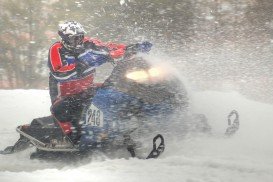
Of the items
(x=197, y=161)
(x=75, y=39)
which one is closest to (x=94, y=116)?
(x=75, y=39)

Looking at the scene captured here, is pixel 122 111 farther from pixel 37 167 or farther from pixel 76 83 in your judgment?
pixel 37 167

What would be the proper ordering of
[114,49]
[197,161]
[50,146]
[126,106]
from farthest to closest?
1. [114,49]
2. [50,146]
3. [126,106]
4. [197,161]

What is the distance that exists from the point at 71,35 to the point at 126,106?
1.25 meters

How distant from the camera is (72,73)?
6199 mm

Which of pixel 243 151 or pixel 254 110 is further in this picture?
pixel 254 110

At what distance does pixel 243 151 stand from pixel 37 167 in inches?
101

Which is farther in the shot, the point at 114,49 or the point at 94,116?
the point at 114,49

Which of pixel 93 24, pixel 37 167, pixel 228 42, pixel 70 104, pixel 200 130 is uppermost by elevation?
pixel 93 24

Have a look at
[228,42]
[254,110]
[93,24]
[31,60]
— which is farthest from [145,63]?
[31,60]

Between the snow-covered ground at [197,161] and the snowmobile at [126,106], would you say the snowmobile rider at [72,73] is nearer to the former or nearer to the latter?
the snowmobile at [126,106]

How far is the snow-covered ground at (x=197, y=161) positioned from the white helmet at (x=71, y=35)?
153 centimetres

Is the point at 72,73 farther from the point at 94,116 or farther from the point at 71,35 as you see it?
the point at 94,116

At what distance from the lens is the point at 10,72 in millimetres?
19094

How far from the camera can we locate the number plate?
586 cm
